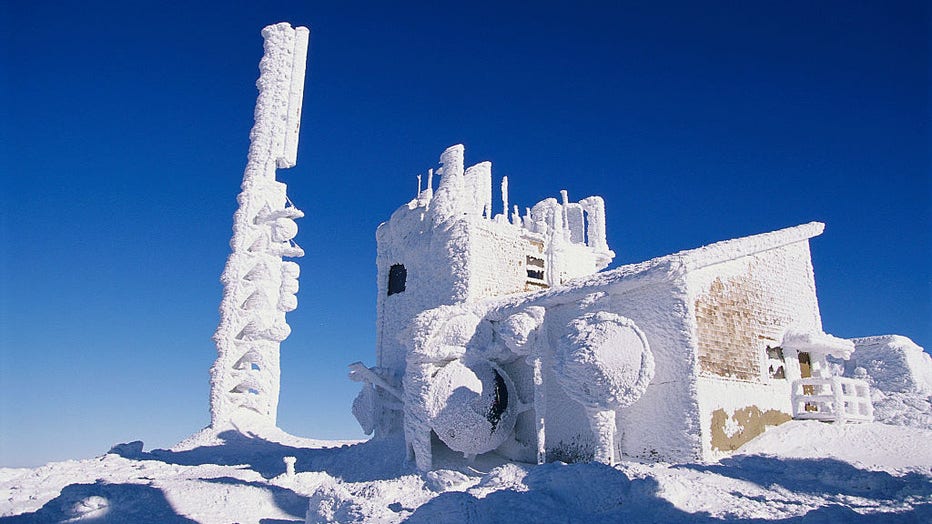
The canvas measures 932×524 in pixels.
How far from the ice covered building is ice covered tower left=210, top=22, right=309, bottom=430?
696cm

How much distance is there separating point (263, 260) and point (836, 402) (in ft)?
74.2

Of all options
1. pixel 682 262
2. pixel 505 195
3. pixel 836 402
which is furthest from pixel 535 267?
pixel 836 402

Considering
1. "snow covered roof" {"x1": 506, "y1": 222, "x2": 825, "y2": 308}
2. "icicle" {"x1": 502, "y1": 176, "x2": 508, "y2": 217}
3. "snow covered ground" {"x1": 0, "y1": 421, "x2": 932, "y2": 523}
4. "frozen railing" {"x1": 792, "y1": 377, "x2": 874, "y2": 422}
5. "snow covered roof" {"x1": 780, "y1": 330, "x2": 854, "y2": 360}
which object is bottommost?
"snow covered ground" {"x1": 0, "y1": 421, "x2": 932, "y2": 523}

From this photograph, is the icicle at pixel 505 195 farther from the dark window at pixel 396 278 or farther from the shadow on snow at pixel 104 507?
the shadow on snow at pixel 104 507

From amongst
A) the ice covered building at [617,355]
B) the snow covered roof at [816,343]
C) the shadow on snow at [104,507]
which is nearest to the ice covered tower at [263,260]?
the ice covered building at [617,355]

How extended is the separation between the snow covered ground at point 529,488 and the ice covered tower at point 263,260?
4.82m

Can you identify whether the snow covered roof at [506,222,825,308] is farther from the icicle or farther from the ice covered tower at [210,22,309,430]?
the ice covered tower at [210,22,309,430]

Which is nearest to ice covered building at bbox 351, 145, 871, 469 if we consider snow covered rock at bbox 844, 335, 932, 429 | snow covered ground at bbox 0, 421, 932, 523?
snow covered ground at bbox 0, 421, 932, 523

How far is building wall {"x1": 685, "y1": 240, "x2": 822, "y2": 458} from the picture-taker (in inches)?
559

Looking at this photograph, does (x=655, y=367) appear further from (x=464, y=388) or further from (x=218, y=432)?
(x=218, y=432)

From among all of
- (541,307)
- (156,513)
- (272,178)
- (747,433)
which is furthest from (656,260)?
(272,178)

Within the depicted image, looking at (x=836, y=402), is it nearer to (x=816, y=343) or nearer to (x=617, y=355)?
(x=816, y=343)

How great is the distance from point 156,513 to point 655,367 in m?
12.2

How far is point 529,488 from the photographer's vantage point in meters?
9.75
